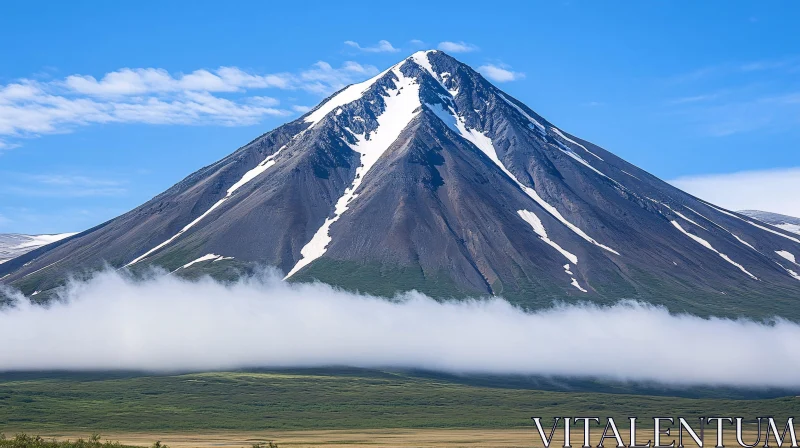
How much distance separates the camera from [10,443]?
134 meters

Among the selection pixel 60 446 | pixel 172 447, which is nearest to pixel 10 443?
pixel 60 446

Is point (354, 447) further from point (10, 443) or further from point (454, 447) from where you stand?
point (10, 443)

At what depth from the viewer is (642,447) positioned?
651 ft

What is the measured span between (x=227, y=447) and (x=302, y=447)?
1430 centimetres

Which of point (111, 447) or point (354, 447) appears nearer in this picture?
point (111, 447)

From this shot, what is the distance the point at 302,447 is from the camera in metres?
193

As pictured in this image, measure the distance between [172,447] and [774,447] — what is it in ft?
354

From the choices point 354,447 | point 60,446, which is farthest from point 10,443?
point 354,447

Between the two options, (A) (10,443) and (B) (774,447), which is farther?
(B) (774,447)

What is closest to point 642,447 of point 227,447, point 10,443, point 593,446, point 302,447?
point 593,446

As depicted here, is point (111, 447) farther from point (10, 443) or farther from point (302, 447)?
point (302, 447)

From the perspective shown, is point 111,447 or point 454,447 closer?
point 111,447

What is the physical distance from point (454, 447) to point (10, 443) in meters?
88.3

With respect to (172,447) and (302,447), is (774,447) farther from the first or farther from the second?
(172,447)
